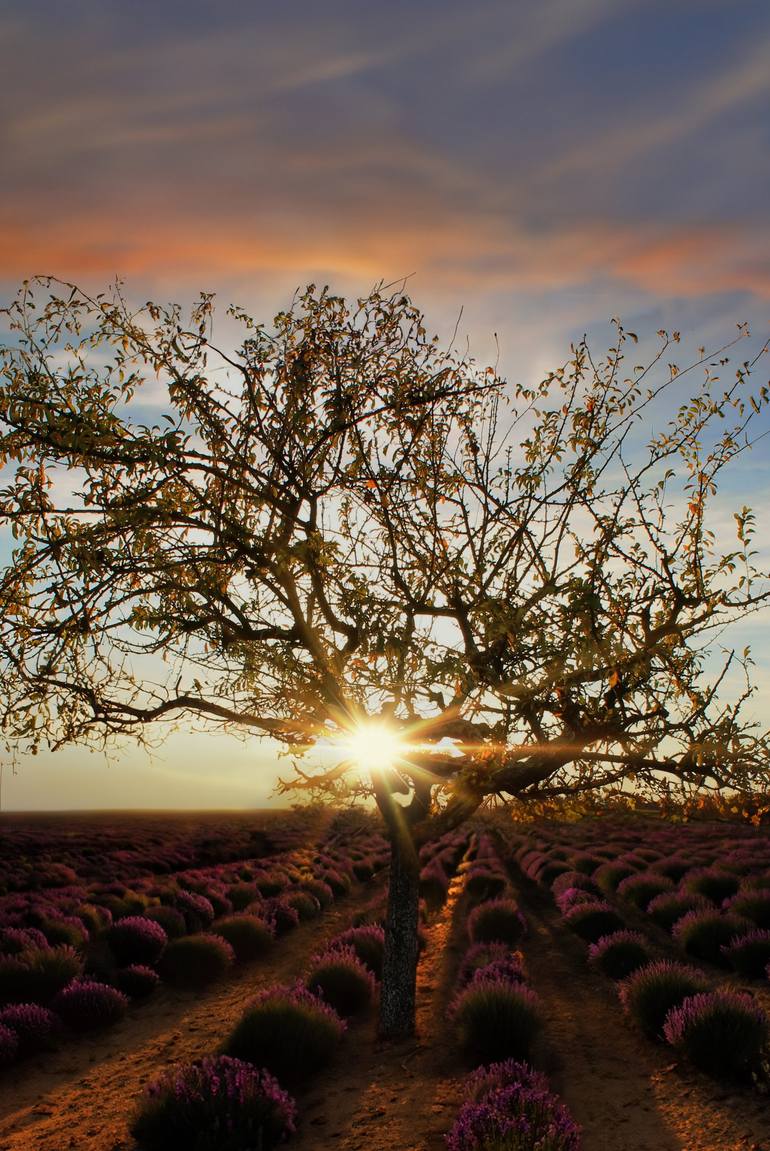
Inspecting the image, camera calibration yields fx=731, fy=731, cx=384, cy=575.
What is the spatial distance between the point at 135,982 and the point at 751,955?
11.2 metres

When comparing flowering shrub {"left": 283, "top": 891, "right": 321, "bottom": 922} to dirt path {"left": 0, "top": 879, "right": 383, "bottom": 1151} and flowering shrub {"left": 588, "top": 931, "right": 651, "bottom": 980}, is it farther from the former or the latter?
flowering shrub {"left": 588, "top": 931, "right": 651, "bottom": 980}

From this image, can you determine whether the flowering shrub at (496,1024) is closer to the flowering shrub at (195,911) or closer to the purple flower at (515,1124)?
the purple flower at (515,1124)

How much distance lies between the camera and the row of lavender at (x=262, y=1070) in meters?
6.73

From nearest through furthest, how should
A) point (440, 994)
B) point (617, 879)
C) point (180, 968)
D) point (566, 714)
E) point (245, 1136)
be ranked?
point (245, 1136) → point (566, 714) → point (440, 994) → point (180, 968) → point (617, 879)

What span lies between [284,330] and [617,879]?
69.5ft

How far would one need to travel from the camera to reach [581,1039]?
10305mm

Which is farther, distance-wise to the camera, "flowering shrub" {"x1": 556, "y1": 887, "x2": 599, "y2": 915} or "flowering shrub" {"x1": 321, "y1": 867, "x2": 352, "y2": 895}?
"flowering shrub" {"x1": 321, "y1": 867, "x2": 352, "y2": 895}

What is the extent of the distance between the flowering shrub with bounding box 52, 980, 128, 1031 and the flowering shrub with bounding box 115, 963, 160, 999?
1.45 metres

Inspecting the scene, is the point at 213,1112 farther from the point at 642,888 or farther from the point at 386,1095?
the point at 642,888

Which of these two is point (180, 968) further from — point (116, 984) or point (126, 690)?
point (126, 690)

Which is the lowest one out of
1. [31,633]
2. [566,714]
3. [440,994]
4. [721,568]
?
[440,994]

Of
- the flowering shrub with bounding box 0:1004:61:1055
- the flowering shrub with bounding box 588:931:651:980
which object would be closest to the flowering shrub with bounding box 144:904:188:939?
the flowering shrub with bounding box 0:1004:61:1055

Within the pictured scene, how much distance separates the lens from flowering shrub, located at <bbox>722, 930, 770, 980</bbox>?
505 inches

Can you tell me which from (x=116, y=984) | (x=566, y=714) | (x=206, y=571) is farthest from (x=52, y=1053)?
(x=566, y=714)
